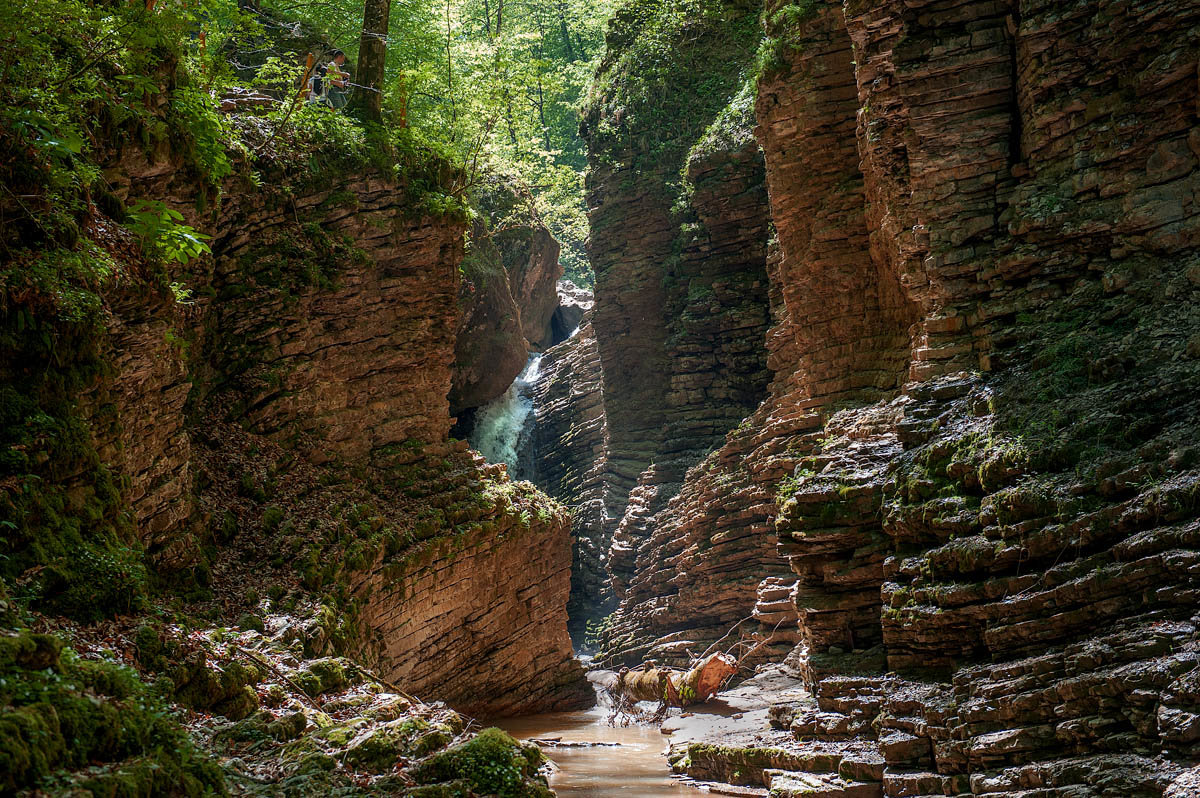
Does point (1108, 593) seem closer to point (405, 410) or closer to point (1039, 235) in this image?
point (1039, 235)

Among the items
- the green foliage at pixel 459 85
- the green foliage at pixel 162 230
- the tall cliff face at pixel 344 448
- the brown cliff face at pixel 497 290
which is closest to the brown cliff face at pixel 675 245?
the green foliage at pixel 459 85

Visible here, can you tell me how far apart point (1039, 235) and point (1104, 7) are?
11.1 ft

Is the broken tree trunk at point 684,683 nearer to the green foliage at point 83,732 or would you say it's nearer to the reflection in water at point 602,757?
the reflection in water at point 602,757

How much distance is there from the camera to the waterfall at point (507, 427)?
35.8m

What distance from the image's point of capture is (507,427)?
3781 cm

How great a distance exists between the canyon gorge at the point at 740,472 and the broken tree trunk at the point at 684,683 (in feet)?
2.86

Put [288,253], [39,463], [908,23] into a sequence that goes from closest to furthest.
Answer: [39,463] < [908,23] < [288,253]

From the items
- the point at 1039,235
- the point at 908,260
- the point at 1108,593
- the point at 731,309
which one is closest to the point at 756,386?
the point at 731,309

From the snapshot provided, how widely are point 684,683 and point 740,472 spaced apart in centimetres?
675

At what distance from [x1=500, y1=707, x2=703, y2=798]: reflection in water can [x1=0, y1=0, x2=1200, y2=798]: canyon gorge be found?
332 mm

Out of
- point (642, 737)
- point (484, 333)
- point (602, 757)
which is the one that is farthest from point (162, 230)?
point (484, 333)

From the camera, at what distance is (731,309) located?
31.0 m

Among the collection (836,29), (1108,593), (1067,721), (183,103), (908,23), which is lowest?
(1067,721)

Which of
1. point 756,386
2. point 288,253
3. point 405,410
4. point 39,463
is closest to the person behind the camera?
point 39,463
